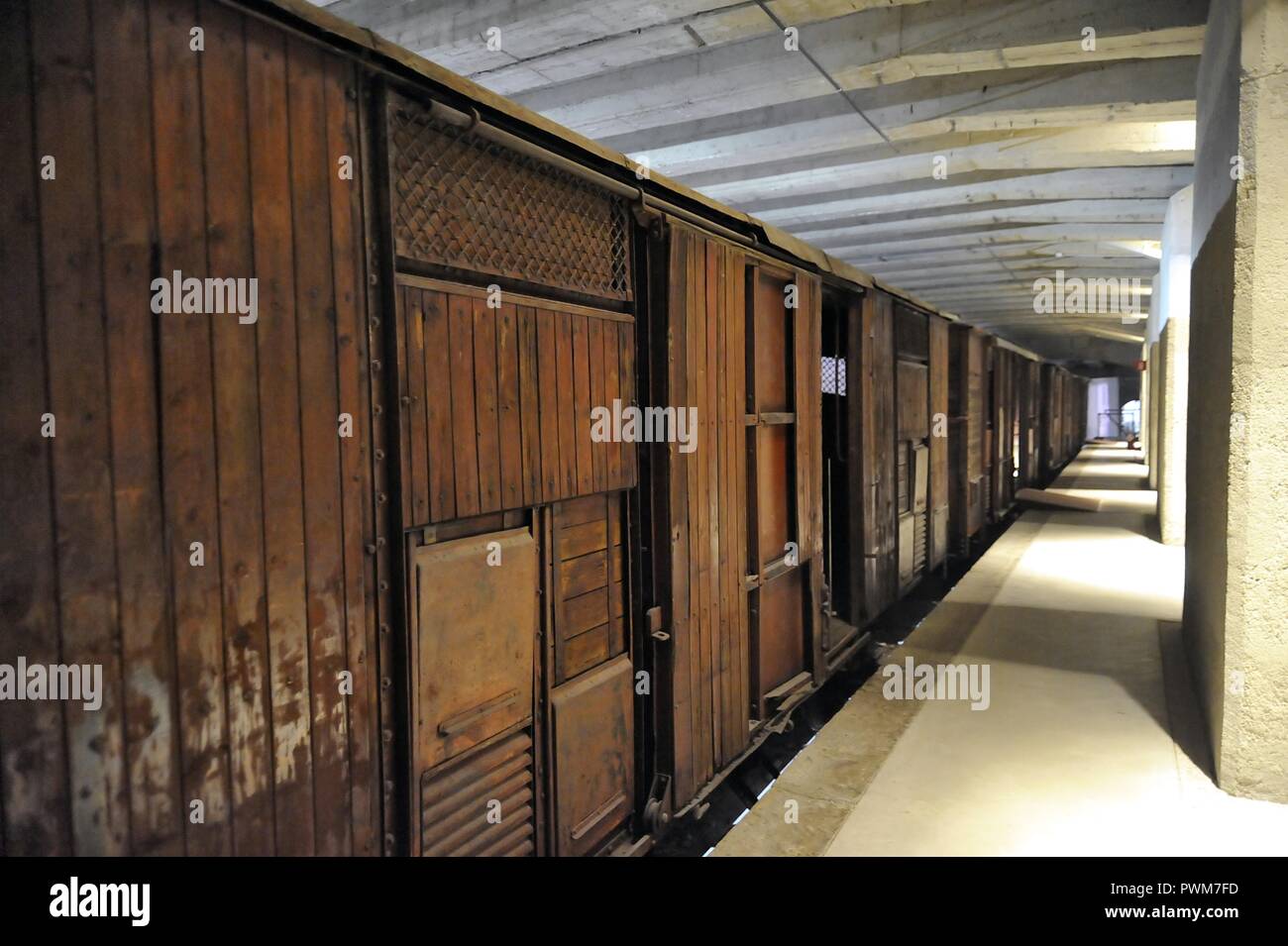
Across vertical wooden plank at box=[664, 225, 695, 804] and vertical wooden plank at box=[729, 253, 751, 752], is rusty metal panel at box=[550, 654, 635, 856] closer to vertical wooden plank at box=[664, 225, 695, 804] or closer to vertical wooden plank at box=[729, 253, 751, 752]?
vertical wooden plank at box=[664, 225, 695, 804]

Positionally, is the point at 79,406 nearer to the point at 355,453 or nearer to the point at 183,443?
the point at 183,443

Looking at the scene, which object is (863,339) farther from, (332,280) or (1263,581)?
(332,280)

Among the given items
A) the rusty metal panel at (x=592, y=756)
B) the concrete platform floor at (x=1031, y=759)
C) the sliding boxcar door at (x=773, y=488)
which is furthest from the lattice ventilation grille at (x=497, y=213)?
the concrete platform floor at (x=1031, y=759)

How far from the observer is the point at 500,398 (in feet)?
9.29

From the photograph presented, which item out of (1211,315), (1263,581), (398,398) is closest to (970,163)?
(1211,315)

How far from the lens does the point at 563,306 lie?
3.19m

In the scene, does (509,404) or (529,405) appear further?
(529,405)

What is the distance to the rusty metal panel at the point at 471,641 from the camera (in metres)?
2.52

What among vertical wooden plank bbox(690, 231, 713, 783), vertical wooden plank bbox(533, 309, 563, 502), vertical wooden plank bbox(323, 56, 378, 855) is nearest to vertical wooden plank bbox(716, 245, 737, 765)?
vertical wooden plank bbox(690, 231, 713, 783)

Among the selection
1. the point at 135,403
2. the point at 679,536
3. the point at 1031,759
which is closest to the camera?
the point at 135,403

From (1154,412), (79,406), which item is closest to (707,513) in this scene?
(79,406)

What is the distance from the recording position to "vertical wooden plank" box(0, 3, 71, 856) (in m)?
1.56

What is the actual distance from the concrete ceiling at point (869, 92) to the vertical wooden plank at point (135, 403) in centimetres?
243

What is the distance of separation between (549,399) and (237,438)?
1.34 meters
